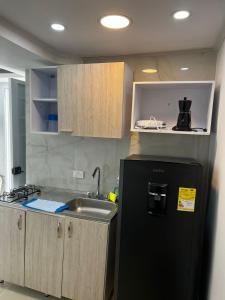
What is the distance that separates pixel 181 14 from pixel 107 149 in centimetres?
139

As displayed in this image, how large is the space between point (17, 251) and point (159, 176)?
1514mm

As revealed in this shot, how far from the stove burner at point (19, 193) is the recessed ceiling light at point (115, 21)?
1758 millimetres

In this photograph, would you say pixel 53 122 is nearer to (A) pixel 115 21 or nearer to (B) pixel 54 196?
(B) pixel 54 196

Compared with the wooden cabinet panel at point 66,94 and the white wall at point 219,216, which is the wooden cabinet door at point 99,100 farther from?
the white wall at point 219,216

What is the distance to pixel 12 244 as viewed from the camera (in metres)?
2.09

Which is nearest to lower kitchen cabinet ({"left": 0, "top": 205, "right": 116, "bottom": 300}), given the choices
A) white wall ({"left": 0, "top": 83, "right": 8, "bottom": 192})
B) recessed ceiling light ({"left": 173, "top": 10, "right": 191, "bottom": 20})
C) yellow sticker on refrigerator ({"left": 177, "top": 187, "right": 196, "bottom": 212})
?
yellow sticker on refrigerator ({"left": 177, "top": 187, "right": 196, "bottom": 212})

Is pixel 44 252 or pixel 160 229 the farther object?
pixel 44 252

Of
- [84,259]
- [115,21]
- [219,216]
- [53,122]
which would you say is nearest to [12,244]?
[84,259]

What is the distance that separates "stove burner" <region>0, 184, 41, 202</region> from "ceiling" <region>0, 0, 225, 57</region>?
4.92 ft

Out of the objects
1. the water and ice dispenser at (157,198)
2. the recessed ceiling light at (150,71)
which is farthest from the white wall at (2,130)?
the water and ice dispenser at (157,198)

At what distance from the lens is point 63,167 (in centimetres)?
258

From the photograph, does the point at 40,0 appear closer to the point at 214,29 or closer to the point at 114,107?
the point at 114,107

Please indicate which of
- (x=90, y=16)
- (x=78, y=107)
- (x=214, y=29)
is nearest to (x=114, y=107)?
(x=78, y=107)

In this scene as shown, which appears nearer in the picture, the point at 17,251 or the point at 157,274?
the point at 157,274
